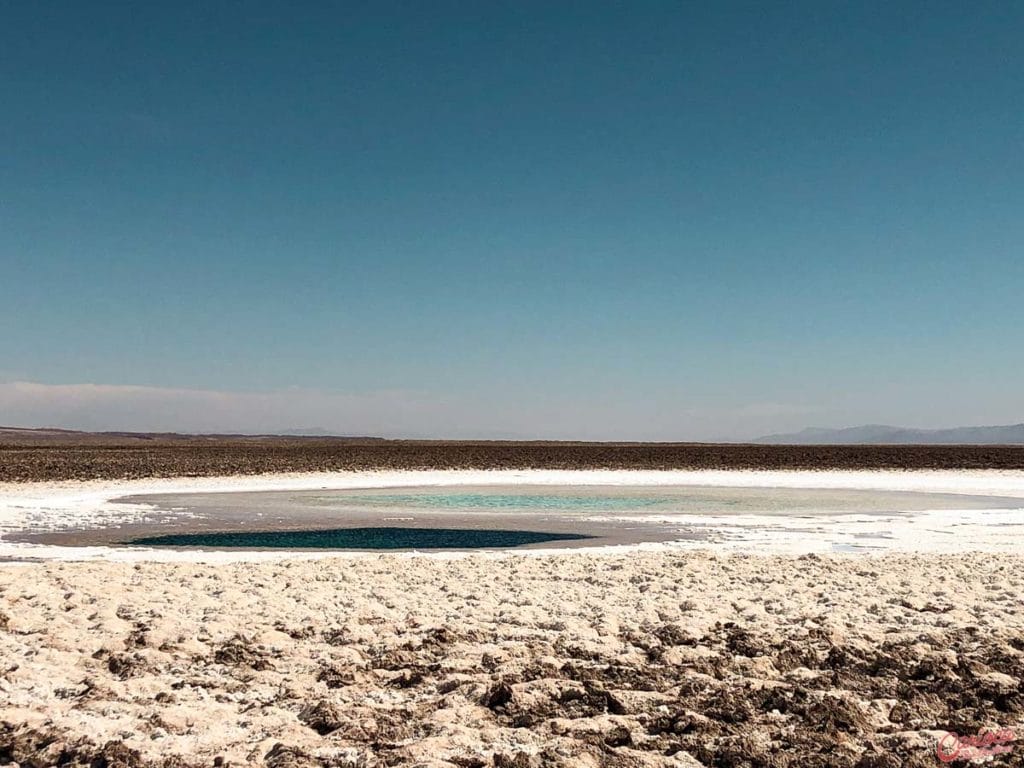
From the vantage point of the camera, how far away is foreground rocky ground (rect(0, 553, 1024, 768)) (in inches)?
229

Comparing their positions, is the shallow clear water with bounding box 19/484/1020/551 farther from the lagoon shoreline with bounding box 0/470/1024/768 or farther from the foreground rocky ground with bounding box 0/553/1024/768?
the foreground rocky ground with bounding box 0/553/1024/768

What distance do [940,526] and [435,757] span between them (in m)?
17.3

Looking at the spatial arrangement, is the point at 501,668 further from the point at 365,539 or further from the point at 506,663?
the point at 365,539

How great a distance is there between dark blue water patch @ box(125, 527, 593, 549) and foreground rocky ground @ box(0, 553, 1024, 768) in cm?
458

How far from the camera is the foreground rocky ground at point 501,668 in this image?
5.80 metres

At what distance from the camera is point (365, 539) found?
57.2 feet

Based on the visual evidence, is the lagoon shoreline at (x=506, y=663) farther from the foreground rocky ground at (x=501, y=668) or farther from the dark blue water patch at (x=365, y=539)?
the dark blue water patch at (x=365, y=539)

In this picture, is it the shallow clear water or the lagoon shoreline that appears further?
the shallow clear water
